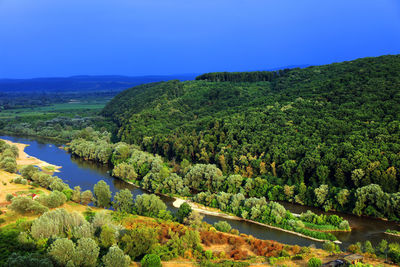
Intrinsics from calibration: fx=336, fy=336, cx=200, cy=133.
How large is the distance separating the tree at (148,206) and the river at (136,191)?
20.8ft

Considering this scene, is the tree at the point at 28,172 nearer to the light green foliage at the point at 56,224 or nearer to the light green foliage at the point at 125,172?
the light green foliage at the point at 125,172

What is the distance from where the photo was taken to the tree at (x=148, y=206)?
49656 millimetres

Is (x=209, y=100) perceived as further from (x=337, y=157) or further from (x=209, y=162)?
(x=337, y=157)

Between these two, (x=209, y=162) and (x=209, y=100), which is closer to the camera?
(x=209, y=162)

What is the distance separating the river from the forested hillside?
23.5 feet

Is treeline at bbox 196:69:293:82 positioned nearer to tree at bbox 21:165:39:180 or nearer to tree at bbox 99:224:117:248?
tree at bbox 21:165:39:180

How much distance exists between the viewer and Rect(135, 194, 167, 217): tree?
1955 inches

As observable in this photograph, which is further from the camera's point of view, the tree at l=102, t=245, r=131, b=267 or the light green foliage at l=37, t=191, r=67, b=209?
the light green foliage at l=37, t=191, r=67, b=209

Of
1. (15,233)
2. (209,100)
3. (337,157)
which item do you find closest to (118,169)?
(15,233)

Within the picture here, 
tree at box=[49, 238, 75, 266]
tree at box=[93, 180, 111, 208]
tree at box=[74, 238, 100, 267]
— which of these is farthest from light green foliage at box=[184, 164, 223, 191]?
tree at box=[49, 238, 75, 266]

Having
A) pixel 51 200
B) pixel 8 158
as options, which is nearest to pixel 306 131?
pixel 51 200

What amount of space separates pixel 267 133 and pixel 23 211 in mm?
47698

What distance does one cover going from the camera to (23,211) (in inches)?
1753

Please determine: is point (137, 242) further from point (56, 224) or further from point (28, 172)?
point (28, 172)
